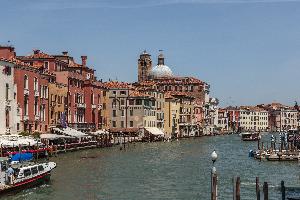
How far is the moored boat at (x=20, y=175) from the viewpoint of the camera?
28.6 meters

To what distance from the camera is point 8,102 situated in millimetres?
51469

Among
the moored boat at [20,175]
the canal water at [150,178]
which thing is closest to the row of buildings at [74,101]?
the canal water at [150,178]

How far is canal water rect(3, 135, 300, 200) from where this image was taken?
29.4 metres

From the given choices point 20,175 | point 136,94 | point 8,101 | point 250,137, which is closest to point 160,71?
point 250,137

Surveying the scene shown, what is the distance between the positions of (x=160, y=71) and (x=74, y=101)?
240 feet

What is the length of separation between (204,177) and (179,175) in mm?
1862

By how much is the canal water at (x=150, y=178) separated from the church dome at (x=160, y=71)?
87303 millimetres

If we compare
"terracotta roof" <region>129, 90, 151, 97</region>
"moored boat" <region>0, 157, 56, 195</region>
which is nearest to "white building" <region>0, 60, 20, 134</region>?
"moored boat" <region>0, 157, 56, 195</region>

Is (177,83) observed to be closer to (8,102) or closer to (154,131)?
(154,131)

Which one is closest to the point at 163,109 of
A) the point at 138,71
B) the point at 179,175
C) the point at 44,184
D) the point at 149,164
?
the point at 138,71

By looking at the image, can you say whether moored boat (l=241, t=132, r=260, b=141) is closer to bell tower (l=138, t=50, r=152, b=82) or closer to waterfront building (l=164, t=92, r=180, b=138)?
waterfront building (l=164, t=92, r=180, b=138)

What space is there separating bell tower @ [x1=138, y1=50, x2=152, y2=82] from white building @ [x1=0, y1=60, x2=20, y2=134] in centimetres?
8538

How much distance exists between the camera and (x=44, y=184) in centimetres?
3244

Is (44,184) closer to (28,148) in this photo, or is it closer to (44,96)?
(28,148)
